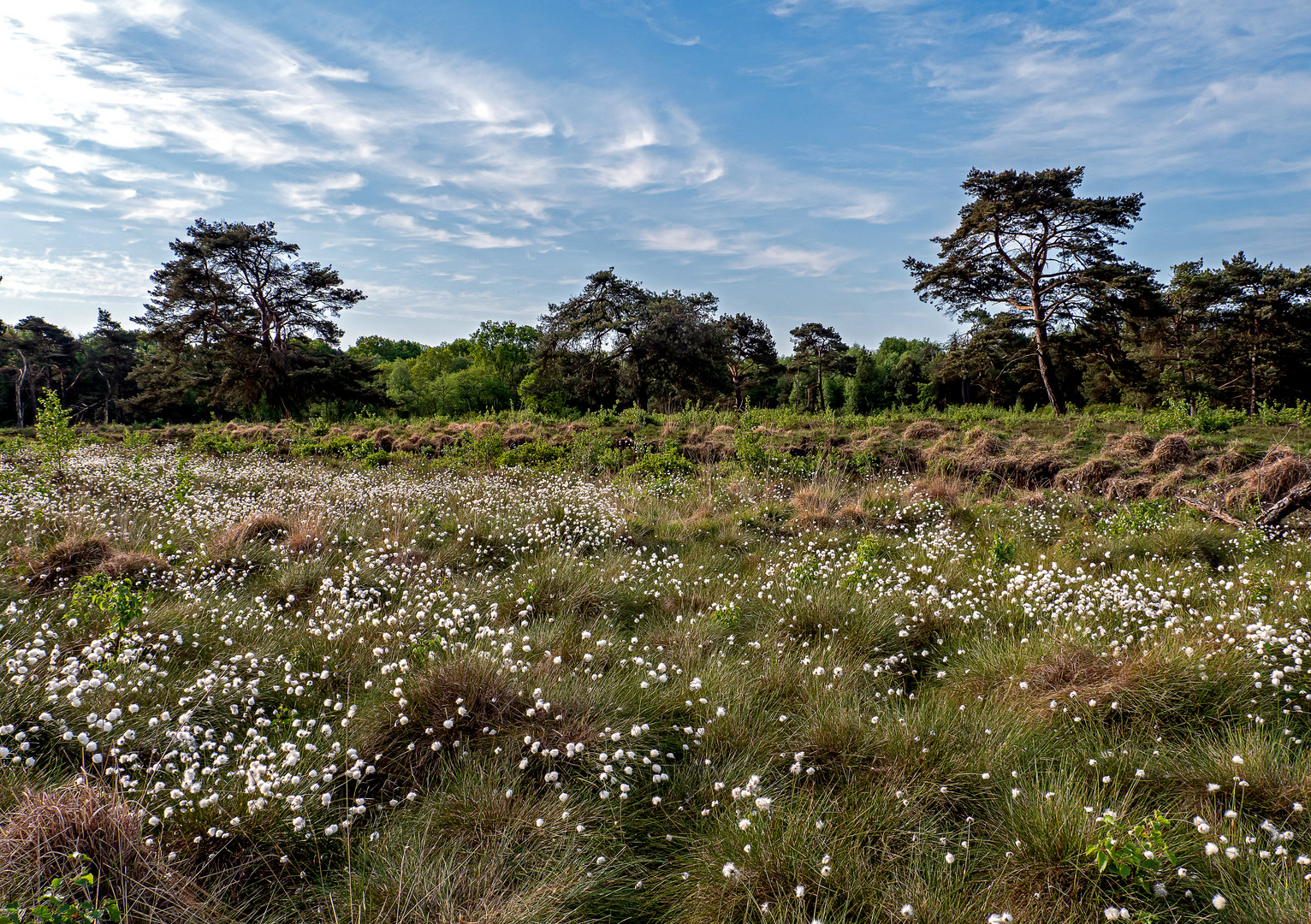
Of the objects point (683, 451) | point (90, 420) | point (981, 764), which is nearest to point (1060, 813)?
point (981, 764)

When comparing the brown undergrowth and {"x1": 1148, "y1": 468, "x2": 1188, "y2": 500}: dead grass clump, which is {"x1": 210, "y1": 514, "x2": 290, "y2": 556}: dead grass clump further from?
{"x1": 1148, "y1": 468, "x2": 1188, "y2": 500}: dead grass clump

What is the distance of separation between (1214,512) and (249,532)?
1310 centimetres

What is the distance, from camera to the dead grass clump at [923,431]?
15883mm

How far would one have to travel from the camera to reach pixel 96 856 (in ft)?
7.65

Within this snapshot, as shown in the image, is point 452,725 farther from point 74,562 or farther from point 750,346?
point 750,346

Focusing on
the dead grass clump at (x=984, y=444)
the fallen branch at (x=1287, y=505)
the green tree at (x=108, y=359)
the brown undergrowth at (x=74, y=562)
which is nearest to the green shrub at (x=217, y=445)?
the brown undergrowth at (x=74, y=562)

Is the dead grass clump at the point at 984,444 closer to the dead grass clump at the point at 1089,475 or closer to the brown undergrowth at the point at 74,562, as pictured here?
the dead grass clump at the point at 1089,475

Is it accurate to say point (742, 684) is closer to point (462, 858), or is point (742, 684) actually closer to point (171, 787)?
point (462, 858)

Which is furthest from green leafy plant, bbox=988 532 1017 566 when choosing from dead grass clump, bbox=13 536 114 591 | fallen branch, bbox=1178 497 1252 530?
dead grass clump, bbox=13 536 114 591

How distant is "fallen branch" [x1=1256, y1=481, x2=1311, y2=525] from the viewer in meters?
7.74

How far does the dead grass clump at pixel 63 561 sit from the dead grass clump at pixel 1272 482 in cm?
1469

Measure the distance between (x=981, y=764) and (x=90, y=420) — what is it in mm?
80820

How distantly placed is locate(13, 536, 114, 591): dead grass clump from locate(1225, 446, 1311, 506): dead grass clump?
578 inches

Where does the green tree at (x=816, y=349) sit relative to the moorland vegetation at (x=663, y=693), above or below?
above
